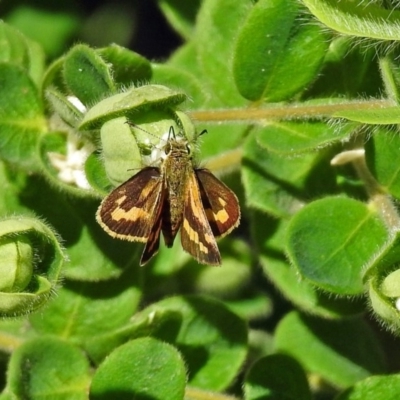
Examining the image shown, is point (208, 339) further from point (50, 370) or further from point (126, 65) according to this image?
point (126, 65)

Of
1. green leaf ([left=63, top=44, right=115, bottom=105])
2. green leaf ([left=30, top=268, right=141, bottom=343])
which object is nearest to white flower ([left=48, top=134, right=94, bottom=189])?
green leaf ([left=63, top=44, right=115, bottom=105])

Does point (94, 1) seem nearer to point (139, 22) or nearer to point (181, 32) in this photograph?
point (139, 22)

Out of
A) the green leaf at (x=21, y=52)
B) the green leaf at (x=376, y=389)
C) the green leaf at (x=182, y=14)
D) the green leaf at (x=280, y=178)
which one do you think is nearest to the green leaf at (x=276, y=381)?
the green leaf at (x=376, y=389)

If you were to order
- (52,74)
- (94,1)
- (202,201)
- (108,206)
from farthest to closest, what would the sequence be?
(94,1) → (52,74) → (202,201) → (108,206)

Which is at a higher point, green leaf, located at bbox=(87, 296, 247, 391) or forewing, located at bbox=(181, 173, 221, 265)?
forewing, located at bbox=(181, 173, 221, 265)

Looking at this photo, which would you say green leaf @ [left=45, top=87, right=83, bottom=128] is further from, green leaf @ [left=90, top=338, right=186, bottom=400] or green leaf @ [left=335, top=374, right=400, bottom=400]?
green leaf @ [left=335, top=374, right=400, bottom=400]

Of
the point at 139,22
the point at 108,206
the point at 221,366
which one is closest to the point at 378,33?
the point at 108,206
